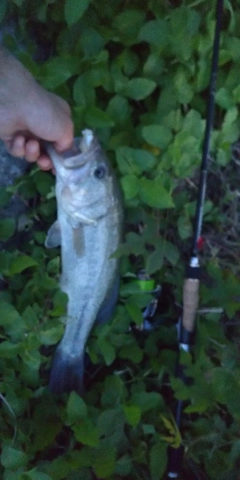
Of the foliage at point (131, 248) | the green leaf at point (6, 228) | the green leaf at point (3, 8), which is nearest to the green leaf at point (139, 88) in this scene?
the foliage at point (131, 248)

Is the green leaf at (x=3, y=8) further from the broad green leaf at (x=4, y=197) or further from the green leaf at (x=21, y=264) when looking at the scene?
the green leaf at (x=21, y=264)

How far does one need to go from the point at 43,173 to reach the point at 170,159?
0.44 m

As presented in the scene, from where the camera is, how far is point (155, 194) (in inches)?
58.9

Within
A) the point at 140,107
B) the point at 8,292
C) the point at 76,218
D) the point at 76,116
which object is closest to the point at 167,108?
the point at 140,107

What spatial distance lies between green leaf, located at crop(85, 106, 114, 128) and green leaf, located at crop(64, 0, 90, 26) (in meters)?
0.26

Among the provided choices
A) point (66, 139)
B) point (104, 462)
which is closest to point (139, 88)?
point (66, 139)

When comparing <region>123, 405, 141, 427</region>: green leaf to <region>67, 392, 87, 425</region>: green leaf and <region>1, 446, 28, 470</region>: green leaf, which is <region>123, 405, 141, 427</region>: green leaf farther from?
<region>1, 446, 28, 470</region>: green leaf

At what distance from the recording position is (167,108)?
158cm

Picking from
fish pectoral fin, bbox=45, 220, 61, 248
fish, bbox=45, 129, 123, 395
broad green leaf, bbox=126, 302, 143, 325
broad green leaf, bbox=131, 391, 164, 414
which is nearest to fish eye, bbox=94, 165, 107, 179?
fish, bbox=45, 129, 123, 395

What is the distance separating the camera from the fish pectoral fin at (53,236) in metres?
1.65

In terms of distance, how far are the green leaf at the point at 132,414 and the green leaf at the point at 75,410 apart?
123mm

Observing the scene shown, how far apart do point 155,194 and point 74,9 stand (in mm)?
577

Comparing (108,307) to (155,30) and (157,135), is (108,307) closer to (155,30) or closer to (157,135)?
(157,135)

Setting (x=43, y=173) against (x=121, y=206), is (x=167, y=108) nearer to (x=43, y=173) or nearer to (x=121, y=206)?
(x=121, y=206)
